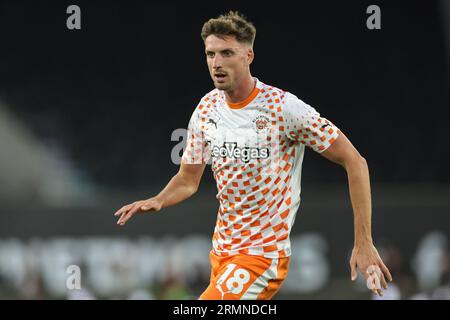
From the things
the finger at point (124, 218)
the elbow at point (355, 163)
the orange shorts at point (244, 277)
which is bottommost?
the orange shorts at point (244, 277)

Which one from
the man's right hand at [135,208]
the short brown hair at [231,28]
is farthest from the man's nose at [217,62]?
the man's right hand at [135,208]

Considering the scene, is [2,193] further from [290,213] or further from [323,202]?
[290,213]

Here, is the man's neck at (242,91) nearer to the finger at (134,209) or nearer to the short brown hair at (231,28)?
the short brown hair at (231,28)

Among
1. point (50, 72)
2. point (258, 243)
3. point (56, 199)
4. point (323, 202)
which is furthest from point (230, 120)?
point (50, 72)

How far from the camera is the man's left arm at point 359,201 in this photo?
17.8 ft

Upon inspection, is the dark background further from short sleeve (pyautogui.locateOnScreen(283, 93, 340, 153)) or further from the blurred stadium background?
short sleeve (pyautogui.locateOnScreen(283, 93, 340, 153))

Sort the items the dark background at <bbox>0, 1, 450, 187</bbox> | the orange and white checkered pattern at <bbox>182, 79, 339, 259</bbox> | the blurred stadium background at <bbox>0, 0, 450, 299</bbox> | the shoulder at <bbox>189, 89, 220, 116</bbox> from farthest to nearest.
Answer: the dark background at <bbox>0, 1, 450, 187</bbox> < the blurred stadium background at <bbox>0, 0, 450, 299</bbox> < the shoulder at <bbox>189, 89, 220, 116</bbox> < the orange and white checkered pattern at <bbox>182, 79, 339, 259</bbox>

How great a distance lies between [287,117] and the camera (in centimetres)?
566

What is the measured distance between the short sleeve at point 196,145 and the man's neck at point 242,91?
0.29 m

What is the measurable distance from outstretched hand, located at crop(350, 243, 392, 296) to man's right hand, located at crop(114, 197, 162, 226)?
4.19 feet

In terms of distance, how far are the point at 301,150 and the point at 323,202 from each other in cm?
666

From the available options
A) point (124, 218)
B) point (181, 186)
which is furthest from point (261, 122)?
point (124, 218)

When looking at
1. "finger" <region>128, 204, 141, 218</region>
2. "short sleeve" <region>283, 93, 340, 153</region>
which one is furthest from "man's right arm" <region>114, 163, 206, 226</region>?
"short sleeve" <region>283, 93, 340, 153</region>

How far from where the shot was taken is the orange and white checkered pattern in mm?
5672
